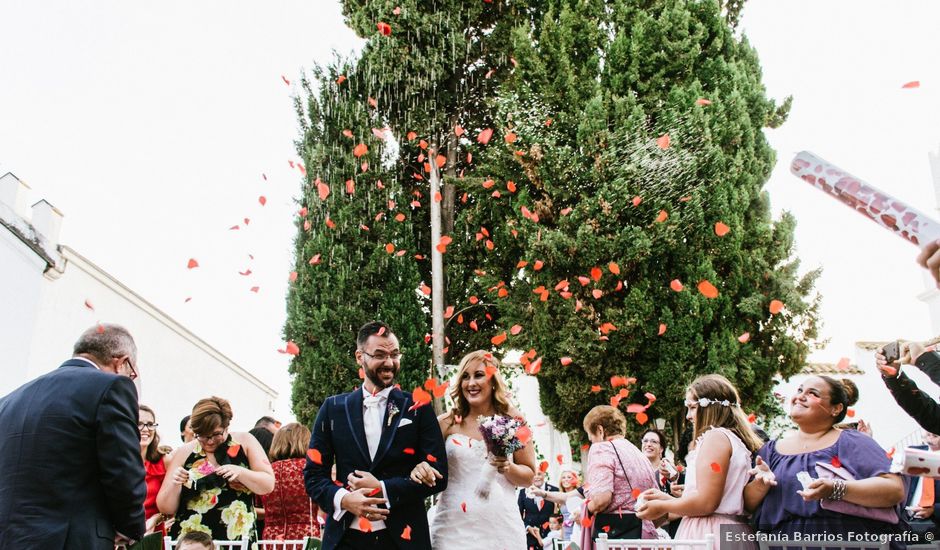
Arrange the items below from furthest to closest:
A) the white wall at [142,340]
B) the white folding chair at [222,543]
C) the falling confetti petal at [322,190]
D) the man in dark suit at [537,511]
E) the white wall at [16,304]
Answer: the falling confetti petal at [322,190] → the white wall at [142,340] → the white wall at [16,304] → the man in dark suit at [537,511] → the white folding chair at [222,543]

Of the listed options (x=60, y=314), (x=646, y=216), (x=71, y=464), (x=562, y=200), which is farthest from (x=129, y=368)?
(x=60, y=314)

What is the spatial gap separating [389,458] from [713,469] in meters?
1.53

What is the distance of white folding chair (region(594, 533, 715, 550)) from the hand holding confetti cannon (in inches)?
92.6

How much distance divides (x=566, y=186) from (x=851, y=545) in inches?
A: 397

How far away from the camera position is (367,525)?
330 cm

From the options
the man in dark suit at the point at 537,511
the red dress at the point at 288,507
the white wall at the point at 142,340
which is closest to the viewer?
the red dress at the point at 288,507

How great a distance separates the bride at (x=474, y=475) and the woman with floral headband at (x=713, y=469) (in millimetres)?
646

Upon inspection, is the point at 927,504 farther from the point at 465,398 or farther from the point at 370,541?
the point at 370,541

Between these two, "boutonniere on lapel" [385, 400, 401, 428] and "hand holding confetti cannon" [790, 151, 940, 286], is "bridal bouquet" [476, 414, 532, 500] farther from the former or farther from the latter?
"hand holding confetti cannon" [790, 151, 940, 286]

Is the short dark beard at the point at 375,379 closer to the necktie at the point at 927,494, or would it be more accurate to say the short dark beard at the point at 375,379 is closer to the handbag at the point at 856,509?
the handbag at the point at 856,509

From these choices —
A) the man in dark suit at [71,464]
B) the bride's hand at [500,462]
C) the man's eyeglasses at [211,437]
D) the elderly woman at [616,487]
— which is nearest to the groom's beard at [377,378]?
the bride's hand at [500,462]

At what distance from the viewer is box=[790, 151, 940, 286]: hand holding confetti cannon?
1416mm

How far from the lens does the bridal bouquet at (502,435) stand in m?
3.56

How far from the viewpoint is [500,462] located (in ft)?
11.8
